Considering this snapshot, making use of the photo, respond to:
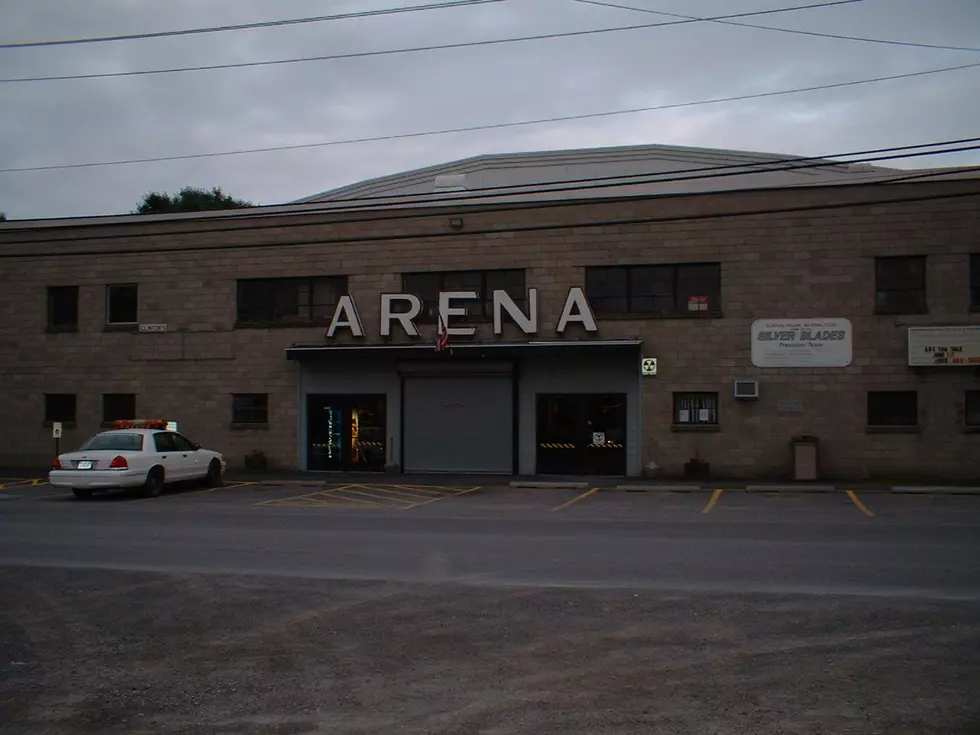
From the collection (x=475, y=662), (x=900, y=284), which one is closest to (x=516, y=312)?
(x=900, y=284)

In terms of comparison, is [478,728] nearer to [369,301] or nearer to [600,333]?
[600,333]

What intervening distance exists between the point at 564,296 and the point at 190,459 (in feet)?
36.2

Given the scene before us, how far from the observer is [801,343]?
83.8 feet

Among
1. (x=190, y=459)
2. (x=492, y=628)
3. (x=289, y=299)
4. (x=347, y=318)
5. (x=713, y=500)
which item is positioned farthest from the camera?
(x=289, y=299)

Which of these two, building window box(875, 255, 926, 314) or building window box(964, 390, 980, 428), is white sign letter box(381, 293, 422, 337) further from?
building window box(964, 390, 980, 428)

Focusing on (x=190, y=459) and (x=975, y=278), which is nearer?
(x=190, y=459)

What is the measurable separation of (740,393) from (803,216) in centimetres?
506

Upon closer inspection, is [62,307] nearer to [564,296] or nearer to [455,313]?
[455,313]

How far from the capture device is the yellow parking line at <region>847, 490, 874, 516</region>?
18094 mm

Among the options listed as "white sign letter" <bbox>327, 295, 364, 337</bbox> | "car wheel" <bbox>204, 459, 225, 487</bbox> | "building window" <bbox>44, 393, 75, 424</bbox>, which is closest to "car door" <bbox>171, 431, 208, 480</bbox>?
"car wheel" <bbox>204, 459, 225, 487</bbox>

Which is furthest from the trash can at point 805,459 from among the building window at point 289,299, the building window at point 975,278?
the building window at point 289,299

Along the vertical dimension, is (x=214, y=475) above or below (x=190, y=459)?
below

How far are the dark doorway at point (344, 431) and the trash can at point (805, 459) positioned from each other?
39.5 ft

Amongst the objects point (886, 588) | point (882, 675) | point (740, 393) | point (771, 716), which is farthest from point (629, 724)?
point (740, 393)
